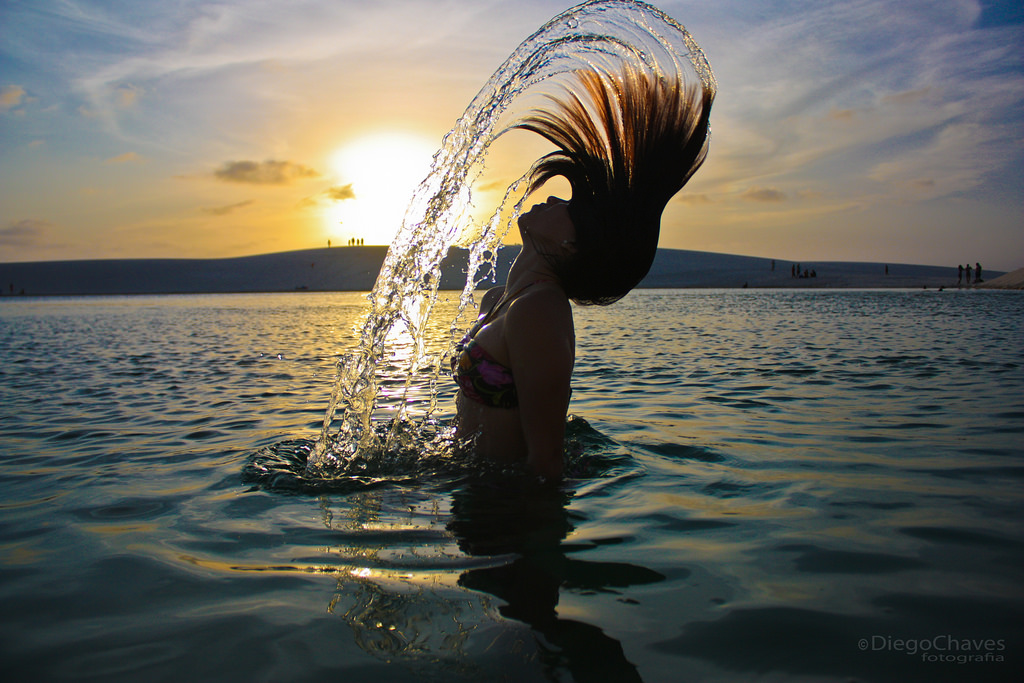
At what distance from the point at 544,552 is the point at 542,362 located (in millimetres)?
815

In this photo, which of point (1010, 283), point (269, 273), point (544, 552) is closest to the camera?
point (544, 552)

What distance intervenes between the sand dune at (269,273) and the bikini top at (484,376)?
250ft

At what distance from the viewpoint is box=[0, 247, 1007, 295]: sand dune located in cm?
8600

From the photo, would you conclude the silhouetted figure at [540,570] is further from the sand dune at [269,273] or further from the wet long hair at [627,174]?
the sand dune at [269,273]

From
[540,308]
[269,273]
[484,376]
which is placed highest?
[269,273]

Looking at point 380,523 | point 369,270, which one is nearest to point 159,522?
point 380,523

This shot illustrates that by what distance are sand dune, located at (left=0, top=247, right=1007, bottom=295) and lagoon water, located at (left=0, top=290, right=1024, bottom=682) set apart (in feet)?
244

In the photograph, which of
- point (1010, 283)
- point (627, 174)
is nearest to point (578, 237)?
point (627, 174)

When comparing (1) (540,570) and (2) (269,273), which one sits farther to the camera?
(2) (269,273)

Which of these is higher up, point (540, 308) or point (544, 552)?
point (540, 308)

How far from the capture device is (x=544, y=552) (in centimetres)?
278

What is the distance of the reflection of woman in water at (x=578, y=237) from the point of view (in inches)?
118

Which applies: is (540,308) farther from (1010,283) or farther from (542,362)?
(1010,283)

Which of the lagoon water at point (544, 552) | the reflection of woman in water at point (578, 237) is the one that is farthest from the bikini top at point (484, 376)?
the lagoon water at point (544, 552)
